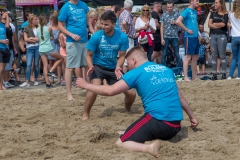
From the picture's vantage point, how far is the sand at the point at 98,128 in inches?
→ 197

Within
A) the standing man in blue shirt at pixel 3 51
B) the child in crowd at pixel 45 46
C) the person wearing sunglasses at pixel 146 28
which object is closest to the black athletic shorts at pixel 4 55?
the standing man in blue shirt at pixel 3 51

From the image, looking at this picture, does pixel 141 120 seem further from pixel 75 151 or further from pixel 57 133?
pixel 57 133

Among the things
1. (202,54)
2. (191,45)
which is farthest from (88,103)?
(202,54)

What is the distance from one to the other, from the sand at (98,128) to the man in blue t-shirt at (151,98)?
6.9 inches

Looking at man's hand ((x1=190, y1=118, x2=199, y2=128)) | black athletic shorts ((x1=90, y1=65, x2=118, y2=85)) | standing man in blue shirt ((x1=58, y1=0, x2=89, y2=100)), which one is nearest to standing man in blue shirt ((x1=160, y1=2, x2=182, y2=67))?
standing man in blue shirt ((x1=58, y1=0, x2=89, y2=100))

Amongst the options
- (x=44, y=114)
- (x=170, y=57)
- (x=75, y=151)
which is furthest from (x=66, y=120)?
(x=170, y=57)

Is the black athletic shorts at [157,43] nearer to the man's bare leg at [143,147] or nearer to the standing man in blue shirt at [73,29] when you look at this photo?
the standing man in blue shirt at [73,29]

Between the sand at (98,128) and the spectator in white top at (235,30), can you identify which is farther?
→ the spectator in white top at (235,30)

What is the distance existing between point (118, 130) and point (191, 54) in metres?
4.94

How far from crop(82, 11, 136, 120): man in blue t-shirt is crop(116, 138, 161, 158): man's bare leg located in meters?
1.58

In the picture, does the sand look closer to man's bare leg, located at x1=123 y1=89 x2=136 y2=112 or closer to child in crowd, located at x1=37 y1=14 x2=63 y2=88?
man's bare leg, located at x1=123 y1=89 x2=136 y2=112

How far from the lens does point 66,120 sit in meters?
6.71

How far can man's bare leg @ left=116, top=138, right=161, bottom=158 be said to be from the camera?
189 inches

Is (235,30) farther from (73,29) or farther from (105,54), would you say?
(105,54)
